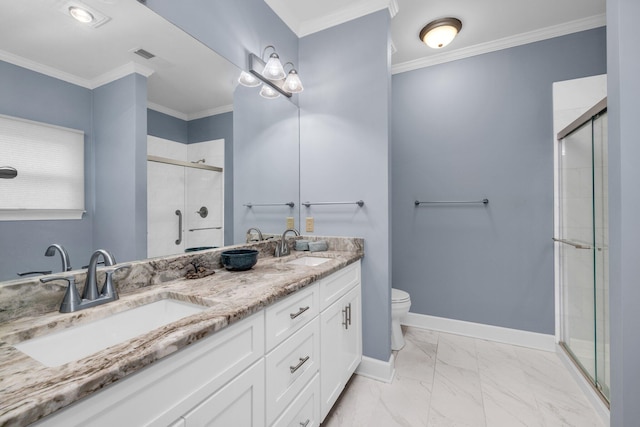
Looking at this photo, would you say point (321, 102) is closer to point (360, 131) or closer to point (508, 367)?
point (360, 131)

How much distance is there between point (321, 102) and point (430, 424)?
2.21m

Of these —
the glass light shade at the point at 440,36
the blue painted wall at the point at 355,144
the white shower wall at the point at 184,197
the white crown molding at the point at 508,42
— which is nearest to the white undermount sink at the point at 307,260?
the blue painted wall at the point at 355,144

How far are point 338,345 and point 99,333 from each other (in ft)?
3.71

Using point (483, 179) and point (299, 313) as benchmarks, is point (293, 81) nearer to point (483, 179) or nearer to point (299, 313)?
point (299, 313)

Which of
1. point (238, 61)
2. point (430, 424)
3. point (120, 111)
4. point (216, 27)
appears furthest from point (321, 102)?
point (430, 424)

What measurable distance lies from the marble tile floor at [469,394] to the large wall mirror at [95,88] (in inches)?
49.9

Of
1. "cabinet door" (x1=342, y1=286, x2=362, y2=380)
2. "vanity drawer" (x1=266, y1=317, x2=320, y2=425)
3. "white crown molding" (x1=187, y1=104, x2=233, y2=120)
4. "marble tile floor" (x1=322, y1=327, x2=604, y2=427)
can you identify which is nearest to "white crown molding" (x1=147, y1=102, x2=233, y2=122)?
"white crown molding" (x1=187, y1=104, x2=233, y2=120)

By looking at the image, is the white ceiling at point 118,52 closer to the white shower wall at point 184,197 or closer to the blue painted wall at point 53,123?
the blue painted wall at point 53,123

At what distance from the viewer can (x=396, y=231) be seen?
2801 millimetres

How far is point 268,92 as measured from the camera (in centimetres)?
197

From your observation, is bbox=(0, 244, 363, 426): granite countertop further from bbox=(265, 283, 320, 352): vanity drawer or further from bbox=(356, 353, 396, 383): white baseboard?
bbox=(356, 353, 396, 383): white baseboard

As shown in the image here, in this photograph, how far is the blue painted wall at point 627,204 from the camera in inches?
42.9

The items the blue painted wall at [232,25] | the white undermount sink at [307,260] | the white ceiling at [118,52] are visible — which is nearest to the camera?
the white ceiling at [118,52]

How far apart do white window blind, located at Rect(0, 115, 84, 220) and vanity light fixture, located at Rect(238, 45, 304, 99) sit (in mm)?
1019
